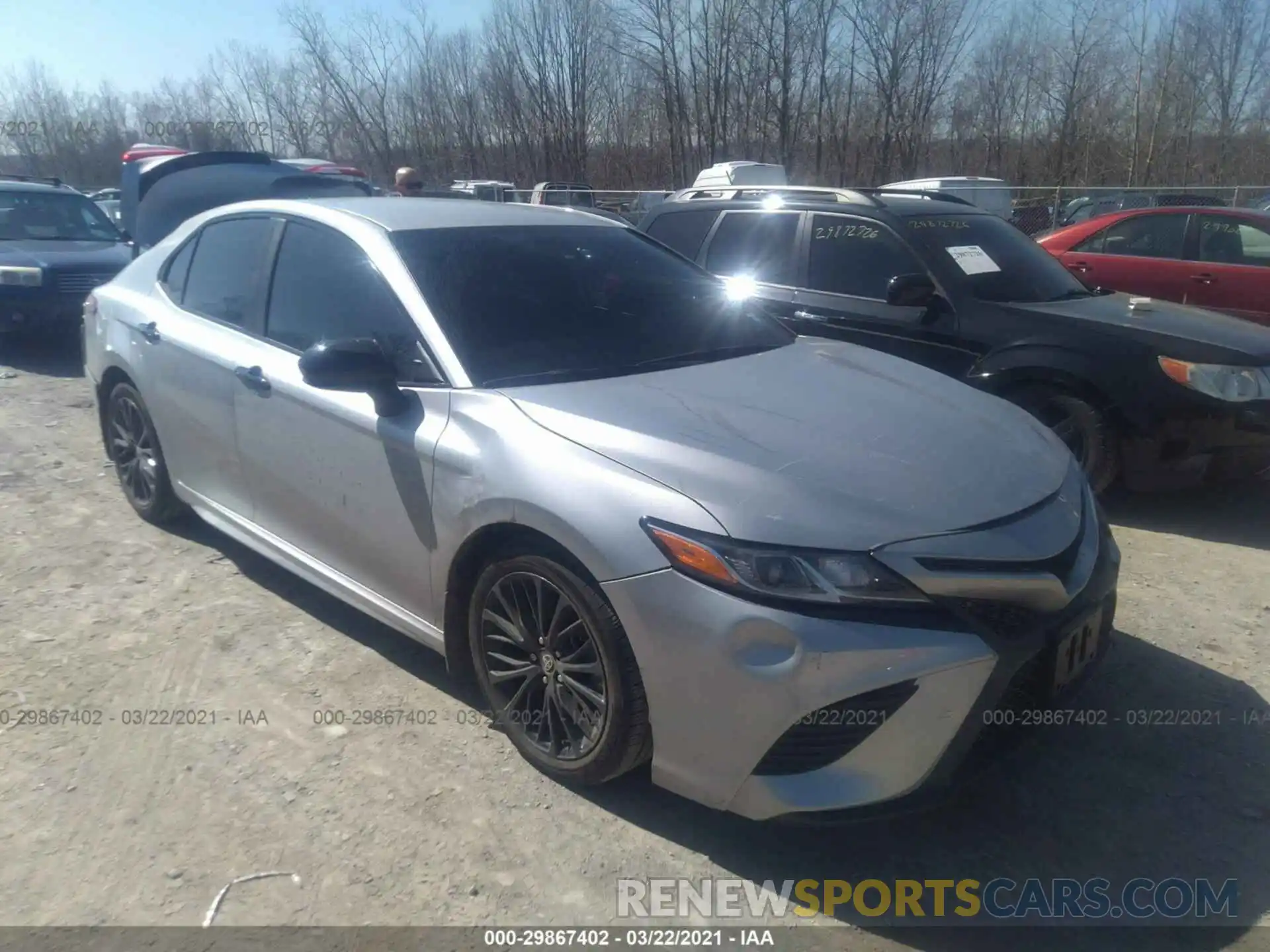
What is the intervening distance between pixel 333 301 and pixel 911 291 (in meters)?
3.24

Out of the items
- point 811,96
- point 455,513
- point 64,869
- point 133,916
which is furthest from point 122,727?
point 811,96

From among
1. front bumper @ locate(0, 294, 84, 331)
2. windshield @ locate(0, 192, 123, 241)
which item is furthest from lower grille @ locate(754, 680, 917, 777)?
windshield @ locate(0, 192, 123, 241)

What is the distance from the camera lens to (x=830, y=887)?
8.64 ft

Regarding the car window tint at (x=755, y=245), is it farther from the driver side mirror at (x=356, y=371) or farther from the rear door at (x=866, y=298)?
the driver side mirror at (x=356, y=371)

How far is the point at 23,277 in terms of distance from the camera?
933cm

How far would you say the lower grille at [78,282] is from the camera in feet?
30.9

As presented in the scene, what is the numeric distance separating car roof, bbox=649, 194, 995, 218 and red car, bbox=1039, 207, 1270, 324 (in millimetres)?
3671

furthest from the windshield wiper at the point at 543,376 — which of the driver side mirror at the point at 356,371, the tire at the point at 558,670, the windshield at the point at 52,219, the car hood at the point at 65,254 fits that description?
the windshield at the point at 52,219

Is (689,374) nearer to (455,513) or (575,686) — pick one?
(455,513)

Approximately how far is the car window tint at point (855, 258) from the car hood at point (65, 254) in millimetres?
7062

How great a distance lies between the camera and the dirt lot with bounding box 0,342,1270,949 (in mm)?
2637

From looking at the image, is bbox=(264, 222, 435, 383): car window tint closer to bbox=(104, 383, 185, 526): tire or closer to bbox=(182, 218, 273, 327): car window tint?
bbox=(182, 218, 273, 327): car window tint

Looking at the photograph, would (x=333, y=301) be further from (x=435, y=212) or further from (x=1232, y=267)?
(x=1232, y=267)

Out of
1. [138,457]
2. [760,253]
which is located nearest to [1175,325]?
[760,253]
